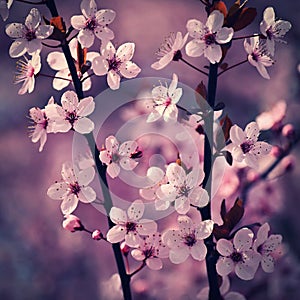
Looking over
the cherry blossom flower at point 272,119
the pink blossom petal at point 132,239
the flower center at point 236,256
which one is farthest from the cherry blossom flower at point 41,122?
the cherry blossom flower at point 272,119

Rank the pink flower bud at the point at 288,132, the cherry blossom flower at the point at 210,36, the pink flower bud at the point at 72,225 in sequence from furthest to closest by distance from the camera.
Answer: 1. the pink flower bud at the point at 288,132
2. the pink flower bud at the point at 72,225
3. the cherry blossom flower at the point at 210,36

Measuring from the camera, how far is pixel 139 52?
2.26 meters

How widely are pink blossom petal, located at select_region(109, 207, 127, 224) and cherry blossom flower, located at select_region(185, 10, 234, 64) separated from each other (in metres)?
0.18

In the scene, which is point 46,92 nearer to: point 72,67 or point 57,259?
point 57,259

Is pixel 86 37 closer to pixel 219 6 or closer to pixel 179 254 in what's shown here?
pixel 219 6

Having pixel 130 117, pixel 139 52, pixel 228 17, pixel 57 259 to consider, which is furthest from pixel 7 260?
pixel 228 17

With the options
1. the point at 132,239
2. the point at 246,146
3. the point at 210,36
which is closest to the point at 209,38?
the point at 210,36

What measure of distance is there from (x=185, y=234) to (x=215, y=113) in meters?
0.15

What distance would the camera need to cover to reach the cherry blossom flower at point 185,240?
61 cm

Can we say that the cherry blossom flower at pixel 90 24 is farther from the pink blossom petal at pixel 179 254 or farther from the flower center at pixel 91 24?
the pink blossom petal at pixel 179 254

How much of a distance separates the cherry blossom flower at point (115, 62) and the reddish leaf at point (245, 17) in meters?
0.11

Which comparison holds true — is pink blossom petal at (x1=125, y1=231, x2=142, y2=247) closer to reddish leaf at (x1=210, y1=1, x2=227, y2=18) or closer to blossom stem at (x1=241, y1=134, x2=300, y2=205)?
reddish leaf at (x1=210, y1=1, x2=227, y2=18)

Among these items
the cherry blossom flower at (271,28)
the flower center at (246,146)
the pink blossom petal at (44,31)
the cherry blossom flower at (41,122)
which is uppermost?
the pink blossom petal at (44,31)

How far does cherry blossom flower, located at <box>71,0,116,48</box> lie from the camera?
0.60 meters
